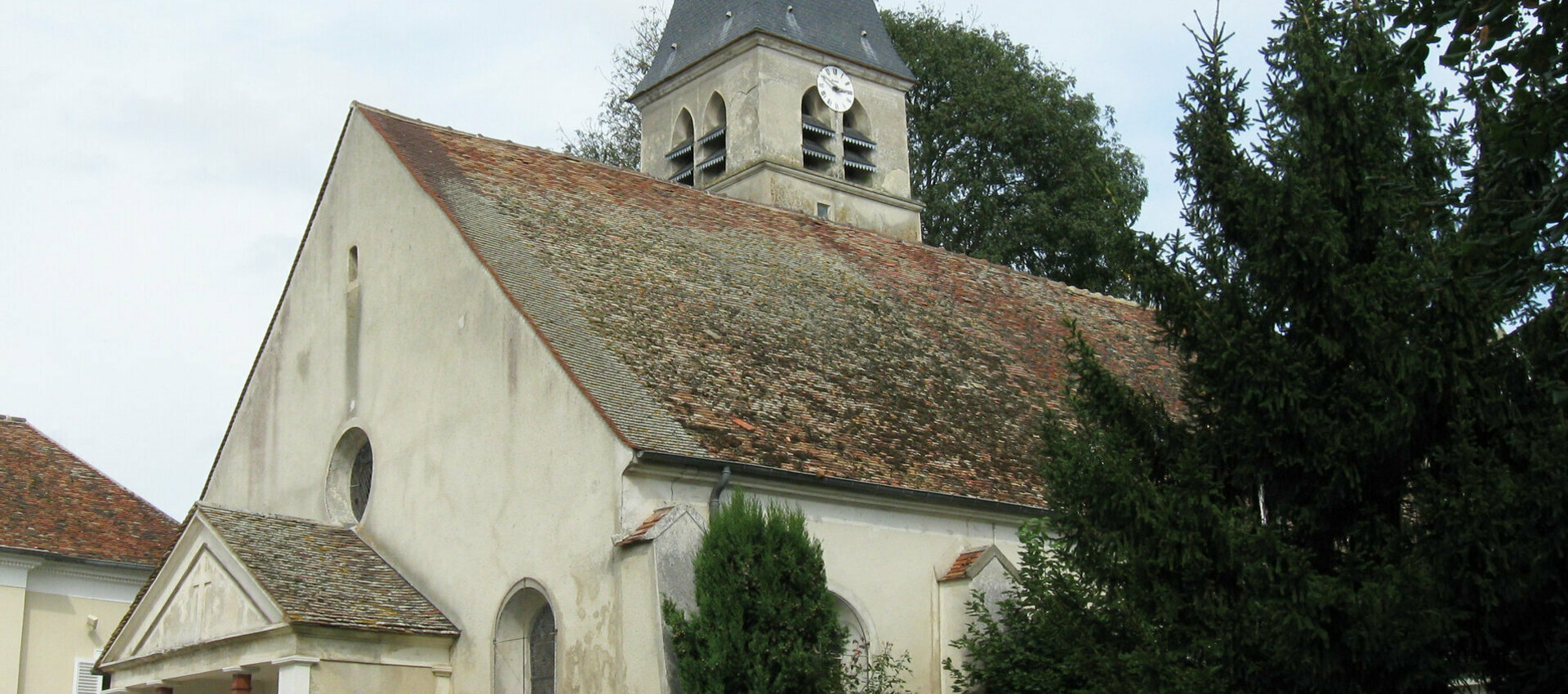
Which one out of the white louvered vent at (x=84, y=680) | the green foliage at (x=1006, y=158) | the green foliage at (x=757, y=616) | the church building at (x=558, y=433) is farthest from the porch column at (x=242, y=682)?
the green foliage at (x=1006, y=158)

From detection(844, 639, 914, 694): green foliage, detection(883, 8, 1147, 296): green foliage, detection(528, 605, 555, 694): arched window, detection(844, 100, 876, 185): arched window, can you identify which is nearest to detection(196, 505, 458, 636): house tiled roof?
detection(528, 605, 555, 694): arched window

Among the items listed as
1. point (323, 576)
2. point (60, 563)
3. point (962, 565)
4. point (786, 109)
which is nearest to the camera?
point (323, 576)

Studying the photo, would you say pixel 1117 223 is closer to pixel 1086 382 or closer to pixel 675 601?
pixel 1086 382

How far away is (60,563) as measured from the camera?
2331cm

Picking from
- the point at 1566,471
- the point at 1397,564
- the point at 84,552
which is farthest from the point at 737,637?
the point at 84,552

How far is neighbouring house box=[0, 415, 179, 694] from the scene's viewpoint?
2275cm

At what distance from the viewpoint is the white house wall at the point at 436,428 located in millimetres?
16688

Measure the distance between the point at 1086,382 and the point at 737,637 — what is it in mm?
4139

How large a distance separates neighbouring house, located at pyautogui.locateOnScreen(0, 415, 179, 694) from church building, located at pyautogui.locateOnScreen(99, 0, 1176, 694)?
187 cm

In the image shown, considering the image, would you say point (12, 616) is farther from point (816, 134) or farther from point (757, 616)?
point (816, 134)

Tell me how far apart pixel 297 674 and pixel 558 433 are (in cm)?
346

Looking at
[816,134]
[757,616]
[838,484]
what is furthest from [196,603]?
[816,134]

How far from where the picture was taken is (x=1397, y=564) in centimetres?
1126

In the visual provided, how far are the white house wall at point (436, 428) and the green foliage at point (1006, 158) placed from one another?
19.0m
